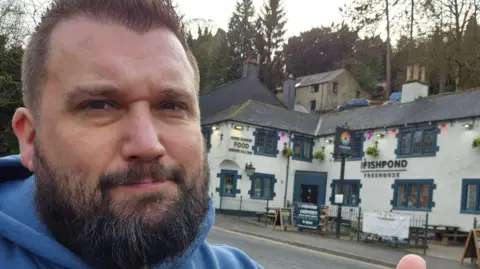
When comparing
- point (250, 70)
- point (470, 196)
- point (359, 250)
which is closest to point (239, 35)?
point (250, 70)

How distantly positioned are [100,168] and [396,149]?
22951 millimetres

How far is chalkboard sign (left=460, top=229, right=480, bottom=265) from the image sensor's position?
12156mm

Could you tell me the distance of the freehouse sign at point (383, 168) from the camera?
2219 centimetres

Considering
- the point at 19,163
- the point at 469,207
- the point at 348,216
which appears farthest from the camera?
the point at 348,216

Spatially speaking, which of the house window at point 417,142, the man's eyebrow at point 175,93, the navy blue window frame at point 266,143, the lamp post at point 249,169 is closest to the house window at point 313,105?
the navy blue window frame at point 266,143

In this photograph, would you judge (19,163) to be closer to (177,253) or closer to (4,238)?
(4,238)

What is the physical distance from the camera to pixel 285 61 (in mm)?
56500

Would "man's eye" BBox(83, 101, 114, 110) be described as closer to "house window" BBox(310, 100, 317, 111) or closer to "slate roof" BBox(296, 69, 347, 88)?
"slate roof" BBox(296, 69, 347, 88)

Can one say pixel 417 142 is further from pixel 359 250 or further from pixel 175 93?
pixel 175 93

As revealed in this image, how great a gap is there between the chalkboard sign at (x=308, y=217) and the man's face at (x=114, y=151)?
18128 millimetres

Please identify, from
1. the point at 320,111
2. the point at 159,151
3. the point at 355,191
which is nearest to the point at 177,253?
the point at 159,151

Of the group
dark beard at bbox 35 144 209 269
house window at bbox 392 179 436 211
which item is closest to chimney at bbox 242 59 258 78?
house window at bbox 392 179 436 211

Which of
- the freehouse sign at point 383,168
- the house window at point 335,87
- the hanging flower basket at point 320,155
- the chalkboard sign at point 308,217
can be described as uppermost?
the house window at point 335,87

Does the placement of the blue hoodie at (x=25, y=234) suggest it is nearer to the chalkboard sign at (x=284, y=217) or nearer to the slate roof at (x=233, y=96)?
the chalkboard sign at (x=284, y=217)
